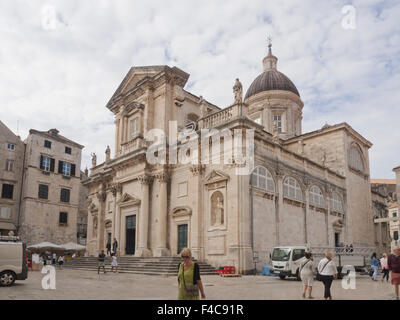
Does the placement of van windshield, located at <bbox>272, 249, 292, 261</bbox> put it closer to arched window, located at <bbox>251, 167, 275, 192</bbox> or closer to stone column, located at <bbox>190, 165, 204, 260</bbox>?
arched window, located at <bbox>251, 167, 275, 192</bbox>

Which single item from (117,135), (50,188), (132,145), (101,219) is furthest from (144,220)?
(50,188)

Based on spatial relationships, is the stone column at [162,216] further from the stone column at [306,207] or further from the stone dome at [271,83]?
the stone dome at [271,83]

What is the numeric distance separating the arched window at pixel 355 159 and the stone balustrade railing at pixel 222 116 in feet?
56.7

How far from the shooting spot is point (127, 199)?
28.8 metres

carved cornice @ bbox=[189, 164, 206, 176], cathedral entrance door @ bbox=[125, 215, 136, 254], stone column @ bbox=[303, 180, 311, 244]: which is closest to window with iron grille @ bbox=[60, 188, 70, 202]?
cathedral entrance door @ bbox=[125, 215, 136, 254]

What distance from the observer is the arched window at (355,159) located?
1384 inches

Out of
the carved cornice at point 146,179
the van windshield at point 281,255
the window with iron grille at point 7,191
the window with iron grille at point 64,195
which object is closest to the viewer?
the van windshield at point 281,255

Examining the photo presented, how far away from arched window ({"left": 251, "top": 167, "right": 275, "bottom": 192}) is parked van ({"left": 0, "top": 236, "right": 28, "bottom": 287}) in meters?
12.8

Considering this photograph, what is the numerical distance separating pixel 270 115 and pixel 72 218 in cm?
2616

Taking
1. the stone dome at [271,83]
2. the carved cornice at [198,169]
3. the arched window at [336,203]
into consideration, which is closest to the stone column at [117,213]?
the carved cornice at [198,169]

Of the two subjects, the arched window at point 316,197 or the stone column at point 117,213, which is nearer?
the arched window at point 316,197

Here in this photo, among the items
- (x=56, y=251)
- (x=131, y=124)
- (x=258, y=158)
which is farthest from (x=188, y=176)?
(x=56, y=251)

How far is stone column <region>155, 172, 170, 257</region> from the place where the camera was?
81.0ft
